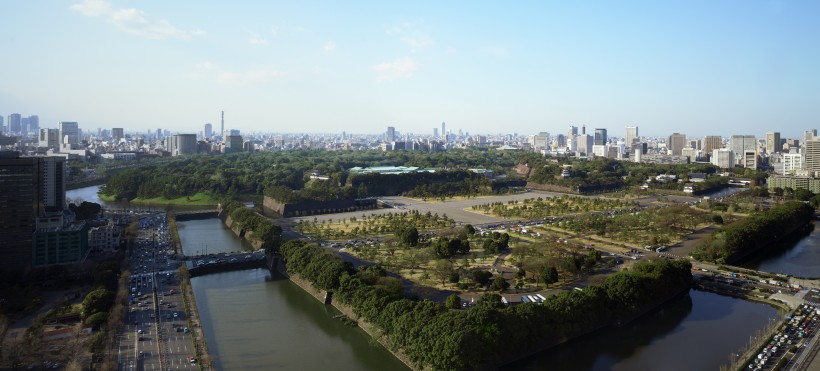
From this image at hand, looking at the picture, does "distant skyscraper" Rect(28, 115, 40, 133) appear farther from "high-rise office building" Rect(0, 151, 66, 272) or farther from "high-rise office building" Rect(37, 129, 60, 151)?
"high-rise office building" Rect(0, 151, 66, 272)

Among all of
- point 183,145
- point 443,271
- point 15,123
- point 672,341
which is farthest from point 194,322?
point 15,123

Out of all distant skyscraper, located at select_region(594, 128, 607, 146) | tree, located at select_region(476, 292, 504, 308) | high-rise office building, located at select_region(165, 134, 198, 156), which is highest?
distant skyscraper, located at select_region(594, 128, 607, 146)

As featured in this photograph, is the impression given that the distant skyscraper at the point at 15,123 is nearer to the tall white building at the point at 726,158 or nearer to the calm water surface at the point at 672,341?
the tall white building at the point at 726,158

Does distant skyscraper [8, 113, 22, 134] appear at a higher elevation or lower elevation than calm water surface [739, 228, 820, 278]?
higher

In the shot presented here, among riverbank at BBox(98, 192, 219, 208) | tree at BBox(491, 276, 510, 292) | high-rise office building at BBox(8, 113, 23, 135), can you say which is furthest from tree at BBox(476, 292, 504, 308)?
high-rise office building at BBox(8, 113, 23, 135)

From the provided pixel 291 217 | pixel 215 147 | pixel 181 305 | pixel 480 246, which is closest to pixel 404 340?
pixel 181 305

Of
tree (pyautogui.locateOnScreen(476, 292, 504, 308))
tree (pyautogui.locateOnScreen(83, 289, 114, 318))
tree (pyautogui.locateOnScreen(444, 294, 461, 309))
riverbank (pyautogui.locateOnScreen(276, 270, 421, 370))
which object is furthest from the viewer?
tree (pyautogui.locateOnScreen(444, 294, 461, 309))
